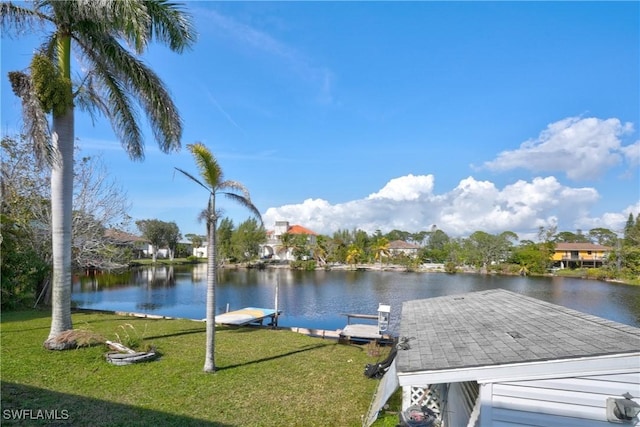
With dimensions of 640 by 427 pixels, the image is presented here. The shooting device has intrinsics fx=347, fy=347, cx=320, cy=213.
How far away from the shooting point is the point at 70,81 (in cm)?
891

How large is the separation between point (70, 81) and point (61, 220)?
3578 millimetres

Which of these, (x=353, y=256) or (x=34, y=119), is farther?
(x=353, y=256)

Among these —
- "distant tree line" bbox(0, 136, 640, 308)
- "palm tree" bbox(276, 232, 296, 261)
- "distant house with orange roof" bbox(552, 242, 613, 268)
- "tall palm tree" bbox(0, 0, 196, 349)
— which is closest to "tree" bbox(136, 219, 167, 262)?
"distant tree line" bbox(0, 136, 640, 308)

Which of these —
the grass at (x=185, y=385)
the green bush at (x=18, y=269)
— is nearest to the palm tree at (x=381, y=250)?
the green bush at (x=18, y=269)

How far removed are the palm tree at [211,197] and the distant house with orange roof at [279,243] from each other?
63.1 m

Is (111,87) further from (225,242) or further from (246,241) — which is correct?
(225,242)

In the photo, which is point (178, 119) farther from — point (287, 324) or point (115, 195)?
point (287, 324)

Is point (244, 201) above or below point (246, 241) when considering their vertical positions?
above

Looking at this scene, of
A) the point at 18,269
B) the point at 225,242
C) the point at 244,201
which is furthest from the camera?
the point at 225,242

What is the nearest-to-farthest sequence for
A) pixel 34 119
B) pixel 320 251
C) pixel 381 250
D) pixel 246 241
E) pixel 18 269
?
pixel 34 119 → pixel 18 269 → pixel 246 241 → pixel 320 251 → pixel 381 250

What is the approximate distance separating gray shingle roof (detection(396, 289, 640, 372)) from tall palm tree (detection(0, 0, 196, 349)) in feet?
28.6

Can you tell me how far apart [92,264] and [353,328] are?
14.0 metres

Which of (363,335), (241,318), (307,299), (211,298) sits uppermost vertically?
(211,298)

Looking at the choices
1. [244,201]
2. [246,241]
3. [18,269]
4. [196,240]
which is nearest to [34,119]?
[244,201]
